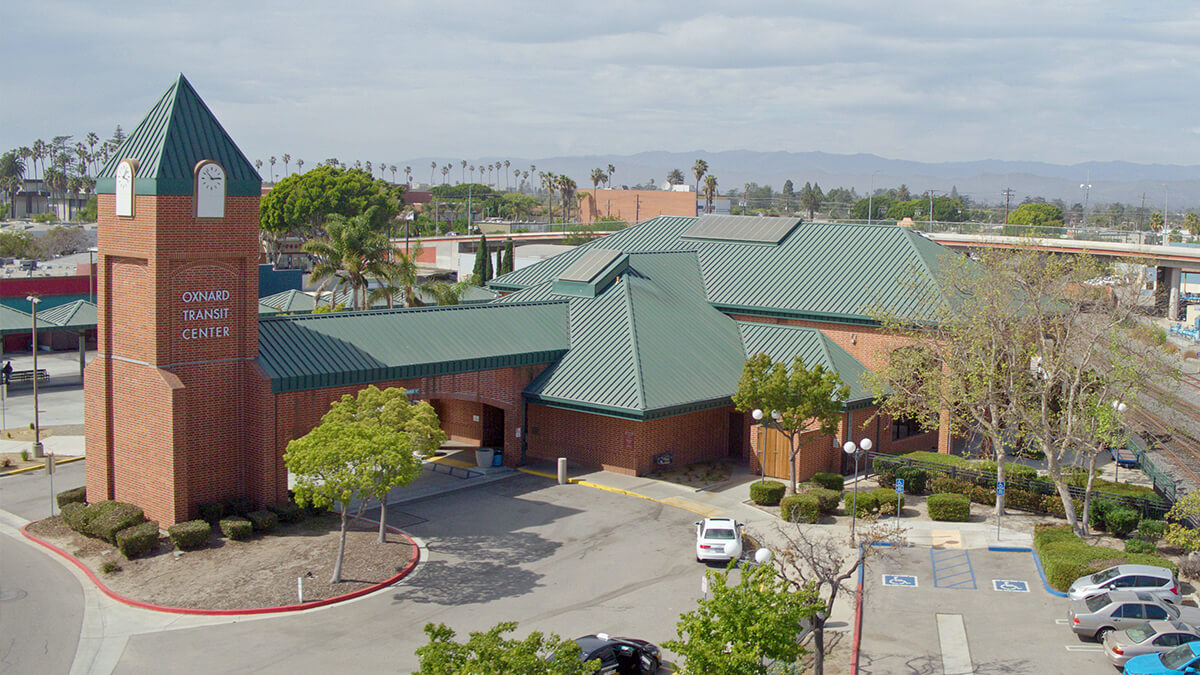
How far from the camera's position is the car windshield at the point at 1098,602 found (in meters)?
24.6

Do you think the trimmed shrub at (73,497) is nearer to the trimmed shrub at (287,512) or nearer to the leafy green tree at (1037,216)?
the trimmed shrub at (287,512)

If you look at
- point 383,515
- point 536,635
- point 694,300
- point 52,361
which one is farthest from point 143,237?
point 52,361

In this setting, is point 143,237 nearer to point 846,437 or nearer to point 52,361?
point 846,437

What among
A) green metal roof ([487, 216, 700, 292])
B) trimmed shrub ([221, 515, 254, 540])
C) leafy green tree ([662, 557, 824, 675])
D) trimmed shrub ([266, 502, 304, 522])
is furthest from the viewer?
green metal roof ([487, 216, 700, 292])

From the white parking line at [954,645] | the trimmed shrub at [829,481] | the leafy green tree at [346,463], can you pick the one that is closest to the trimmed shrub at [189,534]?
the leafy green tree at [346,463]

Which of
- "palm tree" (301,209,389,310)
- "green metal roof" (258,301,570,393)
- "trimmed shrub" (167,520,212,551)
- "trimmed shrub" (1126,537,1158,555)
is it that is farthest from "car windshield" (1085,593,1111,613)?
"palm tree" (301,209,389,310)

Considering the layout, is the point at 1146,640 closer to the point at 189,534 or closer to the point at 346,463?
the point at 346,463

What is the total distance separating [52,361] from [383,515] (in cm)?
4656

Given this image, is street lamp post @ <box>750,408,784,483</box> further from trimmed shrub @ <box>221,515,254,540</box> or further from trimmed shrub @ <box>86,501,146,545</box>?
trimmed shrub @ <box>86,501,146,545</box>

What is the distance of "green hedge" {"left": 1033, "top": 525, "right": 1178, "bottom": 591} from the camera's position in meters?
27.5

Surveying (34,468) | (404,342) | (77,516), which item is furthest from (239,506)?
(34,468)

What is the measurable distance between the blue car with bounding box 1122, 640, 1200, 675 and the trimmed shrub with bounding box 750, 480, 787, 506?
1415cm

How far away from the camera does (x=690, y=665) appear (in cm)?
1631

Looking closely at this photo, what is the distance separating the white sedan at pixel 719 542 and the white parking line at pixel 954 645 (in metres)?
5.66
